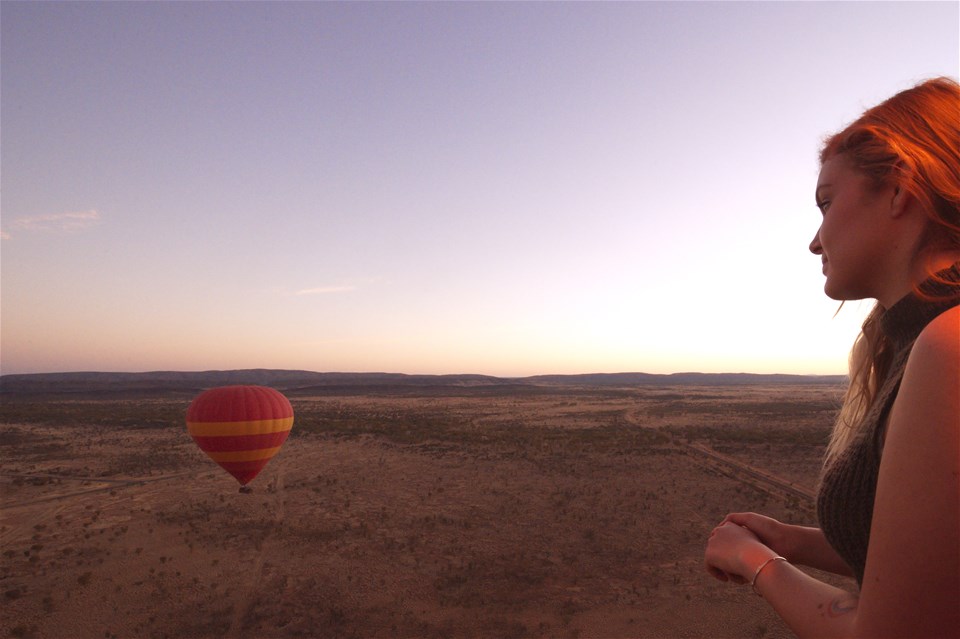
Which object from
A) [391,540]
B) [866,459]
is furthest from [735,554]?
[391,540]

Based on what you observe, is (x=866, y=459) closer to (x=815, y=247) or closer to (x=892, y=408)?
(x=892, y=408)

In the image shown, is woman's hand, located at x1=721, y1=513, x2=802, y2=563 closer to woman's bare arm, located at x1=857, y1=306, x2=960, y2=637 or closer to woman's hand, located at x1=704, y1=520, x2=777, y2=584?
woman's hand, located at x1=704, y1=520, x2=777, y2=584

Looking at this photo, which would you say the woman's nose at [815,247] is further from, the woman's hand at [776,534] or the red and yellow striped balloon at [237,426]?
the red and yellow striped balloon at [237,426]

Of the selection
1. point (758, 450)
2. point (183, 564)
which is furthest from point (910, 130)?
point (758, 450)

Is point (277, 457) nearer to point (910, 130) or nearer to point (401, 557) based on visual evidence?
point (401, 557)

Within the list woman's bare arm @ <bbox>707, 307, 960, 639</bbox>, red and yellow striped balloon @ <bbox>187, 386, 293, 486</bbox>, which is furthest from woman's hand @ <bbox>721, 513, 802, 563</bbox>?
red and yellow striped balloon @ <bbox>187, 386, 293, 486</bbox>

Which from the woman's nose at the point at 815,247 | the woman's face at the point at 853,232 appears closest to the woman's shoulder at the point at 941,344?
the woman's face at the point at 853,232

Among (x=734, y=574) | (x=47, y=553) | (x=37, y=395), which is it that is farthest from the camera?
(x=37, y=395)
